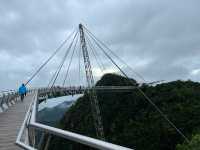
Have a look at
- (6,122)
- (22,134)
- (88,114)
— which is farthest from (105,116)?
(22,134)

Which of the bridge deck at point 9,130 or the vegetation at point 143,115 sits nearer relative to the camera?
the bridge deck at point 9,130

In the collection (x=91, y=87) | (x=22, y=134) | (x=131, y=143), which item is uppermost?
(x=91, y=87)

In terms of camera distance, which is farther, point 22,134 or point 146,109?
point 146,109

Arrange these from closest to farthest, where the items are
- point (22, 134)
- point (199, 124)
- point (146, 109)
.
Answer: point (22, 134), point (199, 124), point (146, 109)

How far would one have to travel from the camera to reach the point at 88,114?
4011 inches

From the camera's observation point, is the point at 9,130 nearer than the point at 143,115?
Yes

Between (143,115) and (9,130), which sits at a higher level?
(9,130)

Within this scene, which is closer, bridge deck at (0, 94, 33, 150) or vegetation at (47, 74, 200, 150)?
bridge deck at (0, 94, 33, 150)

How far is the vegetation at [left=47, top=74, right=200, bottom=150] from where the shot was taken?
67188mm

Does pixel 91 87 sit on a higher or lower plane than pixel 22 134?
Result: higher

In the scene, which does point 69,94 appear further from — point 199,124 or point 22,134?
point 22,134

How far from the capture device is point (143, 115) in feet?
290

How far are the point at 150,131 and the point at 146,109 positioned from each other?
2143 cm

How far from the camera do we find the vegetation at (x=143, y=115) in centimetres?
6719
